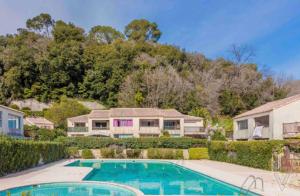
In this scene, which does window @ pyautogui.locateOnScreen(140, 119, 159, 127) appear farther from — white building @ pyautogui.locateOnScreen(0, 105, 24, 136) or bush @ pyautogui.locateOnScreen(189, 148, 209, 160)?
white building @ pyautogui.locateOnScreen(0, 105, 24, 136)

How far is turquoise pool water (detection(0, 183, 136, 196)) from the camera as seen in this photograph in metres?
12.2

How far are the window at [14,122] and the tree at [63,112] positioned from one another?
12841 millimetres

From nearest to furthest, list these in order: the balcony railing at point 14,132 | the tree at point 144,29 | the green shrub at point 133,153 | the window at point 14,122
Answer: the green shrub at point 133,153 → the balcony railing at point 14,132 → the window at point 14,122 → the tree at point 144,29

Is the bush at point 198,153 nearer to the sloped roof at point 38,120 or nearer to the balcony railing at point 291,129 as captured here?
the balcony railing at point 291,129

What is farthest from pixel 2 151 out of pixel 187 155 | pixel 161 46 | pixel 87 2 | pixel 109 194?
pixel 161 46

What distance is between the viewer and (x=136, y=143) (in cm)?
3494

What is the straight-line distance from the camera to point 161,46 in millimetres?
65000

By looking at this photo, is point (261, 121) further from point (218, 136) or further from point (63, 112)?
point (63, 112)

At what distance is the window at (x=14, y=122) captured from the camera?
114 feet

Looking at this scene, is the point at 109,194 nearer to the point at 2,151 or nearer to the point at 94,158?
the point at 2,151

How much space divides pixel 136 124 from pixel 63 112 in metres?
13.3

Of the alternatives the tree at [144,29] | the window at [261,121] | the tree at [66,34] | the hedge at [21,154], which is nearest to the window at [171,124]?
the window at [261,121]

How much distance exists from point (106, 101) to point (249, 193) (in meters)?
49.8

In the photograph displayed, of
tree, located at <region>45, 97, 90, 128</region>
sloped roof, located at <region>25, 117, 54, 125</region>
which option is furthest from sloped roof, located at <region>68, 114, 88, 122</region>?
sloped roof, located at <region>25, 117, 54, 125</region>
